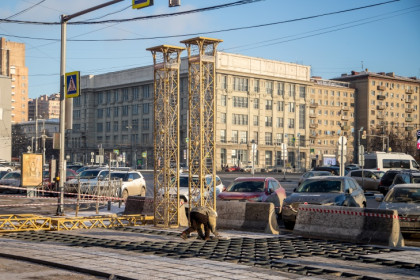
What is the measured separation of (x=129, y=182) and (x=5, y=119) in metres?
62.4

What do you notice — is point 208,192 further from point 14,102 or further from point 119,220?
point 14,102

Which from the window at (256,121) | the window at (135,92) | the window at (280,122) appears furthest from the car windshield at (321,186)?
the window at (135,92)

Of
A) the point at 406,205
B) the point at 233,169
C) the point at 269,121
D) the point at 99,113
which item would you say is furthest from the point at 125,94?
the point at 406,205

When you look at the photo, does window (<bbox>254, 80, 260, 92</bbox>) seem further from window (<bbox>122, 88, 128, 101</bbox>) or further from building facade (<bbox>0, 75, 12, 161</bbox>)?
building facade (<bbox>0, 75, 12, 161</bbox>)

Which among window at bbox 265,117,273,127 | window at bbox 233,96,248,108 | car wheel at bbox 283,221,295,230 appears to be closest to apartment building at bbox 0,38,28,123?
window at bbox 233,96,248,108

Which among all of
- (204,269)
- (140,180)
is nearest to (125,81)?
(140,180)

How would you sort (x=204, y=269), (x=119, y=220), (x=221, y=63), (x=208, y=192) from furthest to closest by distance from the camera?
(x=221, y=63) → (x=119, y=220) → (x=208, y=192) → (x=204, y=269)

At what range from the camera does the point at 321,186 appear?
69.6 ft

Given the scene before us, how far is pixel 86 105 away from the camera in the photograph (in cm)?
12688

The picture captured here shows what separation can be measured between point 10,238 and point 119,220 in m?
4.50

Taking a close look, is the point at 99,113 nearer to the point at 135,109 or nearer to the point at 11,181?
the point at 135,109

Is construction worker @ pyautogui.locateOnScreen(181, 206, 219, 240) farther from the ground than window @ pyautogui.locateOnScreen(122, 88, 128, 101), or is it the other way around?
window @ pyautogui.locateOnScreen(122, 88, 128, 101)

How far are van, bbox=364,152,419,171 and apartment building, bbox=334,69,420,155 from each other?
76510 millimetres

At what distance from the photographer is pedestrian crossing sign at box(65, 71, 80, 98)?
23500 mm
